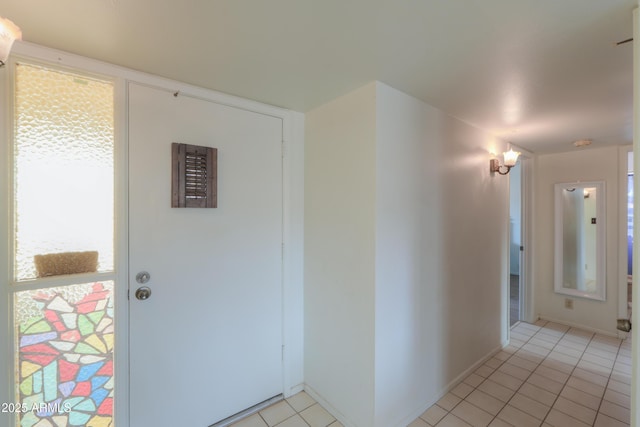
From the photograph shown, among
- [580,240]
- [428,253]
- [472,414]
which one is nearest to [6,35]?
[428,253]

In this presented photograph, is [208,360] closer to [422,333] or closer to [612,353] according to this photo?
[422,333]

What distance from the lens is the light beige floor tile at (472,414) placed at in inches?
73.6

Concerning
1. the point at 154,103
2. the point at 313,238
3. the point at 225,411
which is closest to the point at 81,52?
the point at 154,103

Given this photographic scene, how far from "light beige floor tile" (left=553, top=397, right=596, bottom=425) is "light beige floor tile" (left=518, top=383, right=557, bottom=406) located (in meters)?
0.04

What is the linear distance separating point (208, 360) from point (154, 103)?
1.64 meters

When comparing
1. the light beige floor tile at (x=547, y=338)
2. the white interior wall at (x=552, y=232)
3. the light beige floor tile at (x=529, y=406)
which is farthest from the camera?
the white interior wall at (x=552, y=232)

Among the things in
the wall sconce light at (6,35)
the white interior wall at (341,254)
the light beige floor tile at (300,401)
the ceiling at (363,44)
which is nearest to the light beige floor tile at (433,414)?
the white interior wall at (341,254)

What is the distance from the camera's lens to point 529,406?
6.63 ft

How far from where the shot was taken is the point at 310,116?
7.16 feet

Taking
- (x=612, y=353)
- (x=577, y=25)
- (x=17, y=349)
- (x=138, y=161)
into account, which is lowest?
(x=612, y=353)

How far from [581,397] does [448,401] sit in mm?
1042

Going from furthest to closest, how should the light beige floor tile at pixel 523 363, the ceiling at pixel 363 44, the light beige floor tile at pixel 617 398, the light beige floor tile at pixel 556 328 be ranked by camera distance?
the light beige floor tile at pixel 556 328
the light beige floor tile at pixel 523 363
the light beige floor tile at pixel 617 398
the ceiling at pixel 363 44

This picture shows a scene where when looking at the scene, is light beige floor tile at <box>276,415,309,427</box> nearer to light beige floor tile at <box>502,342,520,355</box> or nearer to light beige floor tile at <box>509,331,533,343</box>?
light beige floor tile at <box>502,342,520,355</box>

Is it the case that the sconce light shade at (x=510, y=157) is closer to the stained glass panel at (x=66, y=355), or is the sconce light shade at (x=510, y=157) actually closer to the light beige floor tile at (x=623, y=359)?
the light beige floor tile at (x=623, y=359)
